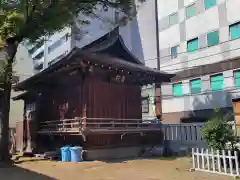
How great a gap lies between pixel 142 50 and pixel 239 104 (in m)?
23.3

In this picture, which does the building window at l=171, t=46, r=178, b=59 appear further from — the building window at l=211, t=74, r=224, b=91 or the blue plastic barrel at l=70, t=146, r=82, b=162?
the blue plastic barrel at l=70, t=146, r=82, b=162

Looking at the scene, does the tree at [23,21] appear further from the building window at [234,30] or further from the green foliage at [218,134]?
the building window at [234,30]

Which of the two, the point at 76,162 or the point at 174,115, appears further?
the point at 174,115

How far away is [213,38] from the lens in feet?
76.9

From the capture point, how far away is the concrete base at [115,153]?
48.4 feet

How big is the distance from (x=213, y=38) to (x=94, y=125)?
14178 mm

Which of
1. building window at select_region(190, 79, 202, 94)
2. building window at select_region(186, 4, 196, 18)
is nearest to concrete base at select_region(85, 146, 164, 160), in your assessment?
building window at select_region(190, 79, 202, 94)

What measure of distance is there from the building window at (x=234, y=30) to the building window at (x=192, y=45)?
12.2ft

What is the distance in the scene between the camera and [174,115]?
1049 inches

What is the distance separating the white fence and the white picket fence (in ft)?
19.6

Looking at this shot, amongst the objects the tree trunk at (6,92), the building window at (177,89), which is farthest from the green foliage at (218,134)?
the building window at (177,89)

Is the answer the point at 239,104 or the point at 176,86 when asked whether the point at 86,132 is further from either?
the point at 176,86

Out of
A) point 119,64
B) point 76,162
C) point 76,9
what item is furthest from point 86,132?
point 76,9

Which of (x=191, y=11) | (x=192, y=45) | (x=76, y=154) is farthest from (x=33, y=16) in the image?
(x=191, y=11)
